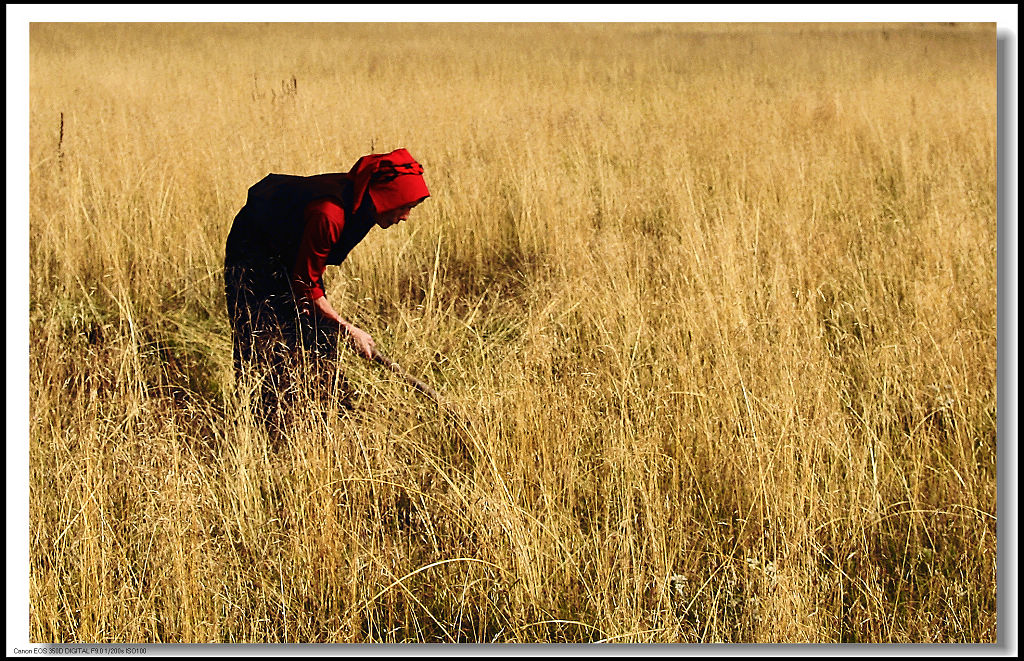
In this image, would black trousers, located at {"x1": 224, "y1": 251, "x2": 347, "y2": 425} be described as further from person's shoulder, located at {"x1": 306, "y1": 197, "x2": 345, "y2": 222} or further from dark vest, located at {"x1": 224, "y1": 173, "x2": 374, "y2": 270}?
person's shoulder, located at {"x1": 306, "y1": 197, "x2": 345, "y2": 222}

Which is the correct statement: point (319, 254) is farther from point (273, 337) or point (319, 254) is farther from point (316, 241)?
point (273, 337)

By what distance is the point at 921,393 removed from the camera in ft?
7.78

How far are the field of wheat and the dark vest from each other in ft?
1.25

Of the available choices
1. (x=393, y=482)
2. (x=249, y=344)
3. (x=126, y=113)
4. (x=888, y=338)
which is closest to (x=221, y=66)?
(x=126, y=113)

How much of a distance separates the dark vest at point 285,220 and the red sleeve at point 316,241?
1.6 inches

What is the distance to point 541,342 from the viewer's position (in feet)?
7.79

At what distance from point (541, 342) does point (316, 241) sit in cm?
68

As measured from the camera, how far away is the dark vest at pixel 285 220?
91.5 inches

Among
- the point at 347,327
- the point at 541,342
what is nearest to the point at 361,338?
the point at 347,327

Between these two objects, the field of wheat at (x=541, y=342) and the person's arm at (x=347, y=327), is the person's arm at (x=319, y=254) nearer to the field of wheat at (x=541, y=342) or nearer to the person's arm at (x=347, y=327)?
the person's arm at (x=347, y=327)

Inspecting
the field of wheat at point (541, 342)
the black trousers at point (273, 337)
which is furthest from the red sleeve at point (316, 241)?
the field of wheat at point (541, 342)

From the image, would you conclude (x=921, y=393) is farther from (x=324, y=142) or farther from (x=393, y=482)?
(x=324, y=142)

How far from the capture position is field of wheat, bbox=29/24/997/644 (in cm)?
188

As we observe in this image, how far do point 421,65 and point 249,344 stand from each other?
115 centimetres
